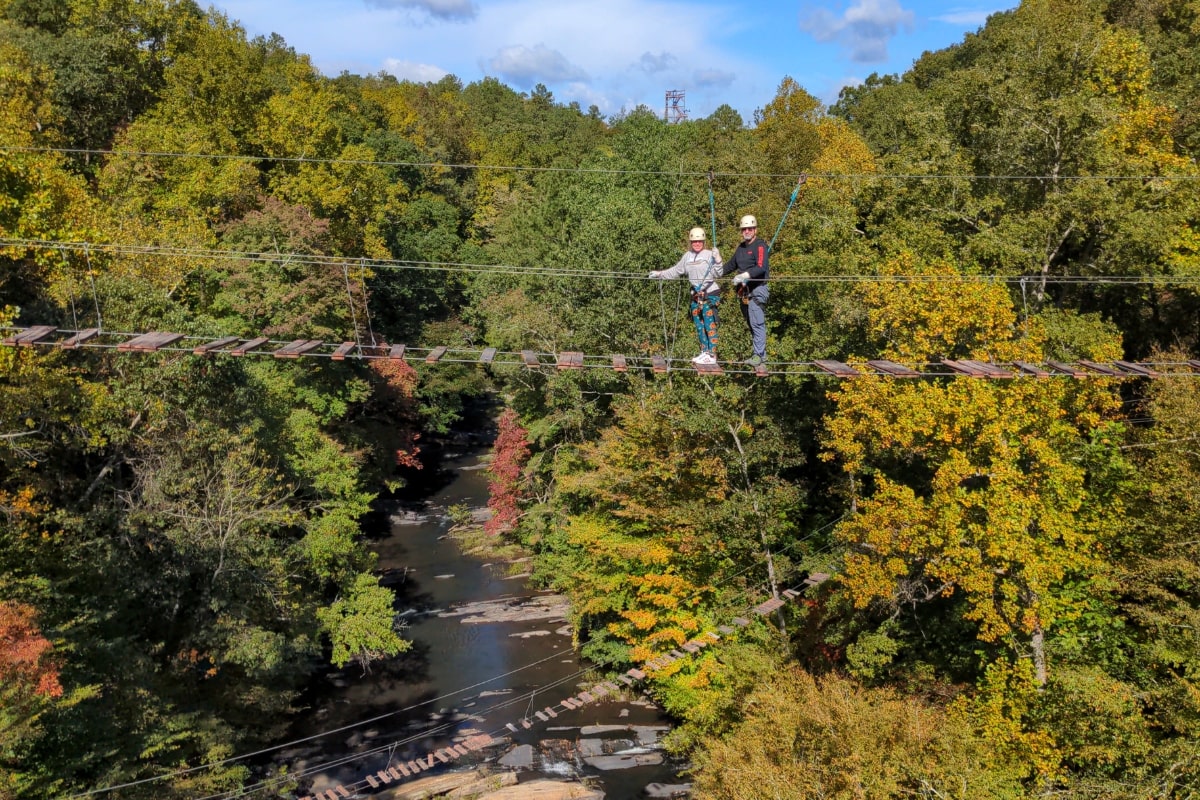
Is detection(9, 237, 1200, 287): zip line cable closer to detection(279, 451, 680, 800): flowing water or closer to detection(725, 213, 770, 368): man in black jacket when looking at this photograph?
detection(725, 213, 770, 368): man in black jacket

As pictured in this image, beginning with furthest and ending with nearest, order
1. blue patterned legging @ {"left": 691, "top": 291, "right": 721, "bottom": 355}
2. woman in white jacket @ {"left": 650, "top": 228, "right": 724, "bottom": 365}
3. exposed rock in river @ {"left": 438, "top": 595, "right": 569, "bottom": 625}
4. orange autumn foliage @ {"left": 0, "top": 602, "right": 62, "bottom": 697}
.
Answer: exposed rock in river @ {"left": 438, "top": 595, "right": 569, "bottom": 625}
blue patterned legging @ {"left": 691, "top": 291, "right": 721, "bottom": 355}
orange autumn foliage @ {"left": 0, "top": 602, "right": 62, "bottom": 697}
woman in white jacket @ {"left": 650, "top": 228, "right": 724, "bottom": 365}

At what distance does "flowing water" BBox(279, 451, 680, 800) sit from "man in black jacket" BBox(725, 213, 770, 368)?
12719 mm

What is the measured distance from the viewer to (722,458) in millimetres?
19688

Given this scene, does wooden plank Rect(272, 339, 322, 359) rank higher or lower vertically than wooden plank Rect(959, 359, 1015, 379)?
higher

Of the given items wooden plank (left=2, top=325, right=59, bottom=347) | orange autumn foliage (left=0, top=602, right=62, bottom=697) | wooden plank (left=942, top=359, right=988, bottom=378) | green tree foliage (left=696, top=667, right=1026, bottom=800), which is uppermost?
wooden plank (left=2, top=325, right=59, bottom=347)

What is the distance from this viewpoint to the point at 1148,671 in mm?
13266

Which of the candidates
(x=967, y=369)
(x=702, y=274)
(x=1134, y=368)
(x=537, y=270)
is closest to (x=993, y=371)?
(x=967, y=369)

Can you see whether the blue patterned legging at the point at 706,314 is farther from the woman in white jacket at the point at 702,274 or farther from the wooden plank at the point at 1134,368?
the wooden plank at the point at 1134,368

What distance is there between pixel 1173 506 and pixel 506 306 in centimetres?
2289

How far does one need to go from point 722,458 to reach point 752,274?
31.0 feet

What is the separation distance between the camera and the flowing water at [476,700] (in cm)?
1905

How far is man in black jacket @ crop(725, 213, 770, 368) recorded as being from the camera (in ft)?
35.8

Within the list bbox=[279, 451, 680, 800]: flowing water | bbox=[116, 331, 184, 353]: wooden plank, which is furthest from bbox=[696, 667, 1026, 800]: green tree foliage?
bbox=[116, 331, 184, 353]: wooden plank

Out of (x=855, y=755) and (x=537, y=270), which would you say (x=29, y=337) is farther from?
(x=855, y=755)
